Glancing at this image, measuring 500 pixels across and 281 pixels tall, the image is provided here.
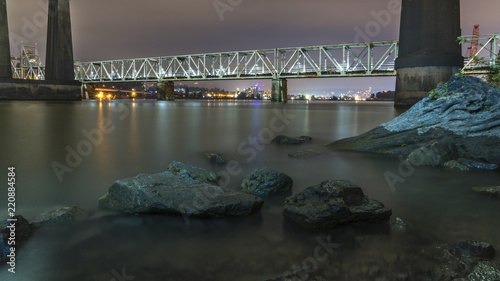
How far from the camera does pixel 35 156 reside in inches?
283

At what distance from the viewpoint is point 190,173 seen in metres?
4.89

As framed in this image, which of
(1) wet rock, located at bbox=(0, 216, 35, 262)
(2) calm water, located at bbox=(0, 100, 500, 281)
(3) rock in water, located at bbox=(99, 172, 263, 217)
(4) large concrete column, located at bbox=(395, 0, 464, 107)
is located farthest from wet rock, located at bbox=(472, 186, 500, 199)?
(4) large concrete column, located at bbox=(395, 0, 464, 107)

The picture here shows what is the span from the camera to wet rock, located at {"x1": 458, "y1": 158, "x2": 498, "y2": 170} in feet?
19.4

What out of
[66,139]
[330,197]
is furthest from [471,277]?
[66,139]

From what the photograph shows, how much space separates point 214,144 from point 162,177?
5.83 metres

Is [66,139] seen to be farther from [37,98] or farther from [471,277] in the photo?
[37,98]

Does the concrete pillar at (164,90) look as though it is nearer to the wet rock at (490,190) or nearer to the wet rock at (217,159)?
the wet rock at (217,159)

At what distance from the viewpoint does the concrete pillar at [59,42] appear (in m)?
51.0

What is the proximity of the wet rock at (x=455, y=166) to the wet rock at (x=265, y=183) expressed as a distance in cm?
342

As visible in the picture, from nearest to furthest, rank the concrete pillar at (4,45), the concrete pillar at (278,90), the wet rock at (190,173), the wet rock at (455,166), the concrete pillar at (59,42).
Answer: the wet rock at (190,173) → the wet rock at (455,166) → the concrete pillar at (4,45) → the concrete pillar at (59,42) → the concrete pillar at (278,90)

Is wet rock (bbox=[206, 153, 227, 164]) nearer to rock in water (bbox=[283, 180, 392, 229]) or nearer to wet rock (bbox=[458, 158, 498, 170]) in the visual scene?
rock in water (bbox=[283, 180, 392, 229])

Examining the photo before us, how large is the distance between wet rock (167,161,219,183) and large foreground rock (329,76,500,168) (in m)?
4.24

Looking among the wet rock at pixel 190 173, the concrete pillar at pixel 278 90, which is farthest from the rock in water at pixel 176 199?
the concrete pillar at pixel 278 90

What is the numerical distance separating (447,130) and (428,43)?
21984 millimetres
